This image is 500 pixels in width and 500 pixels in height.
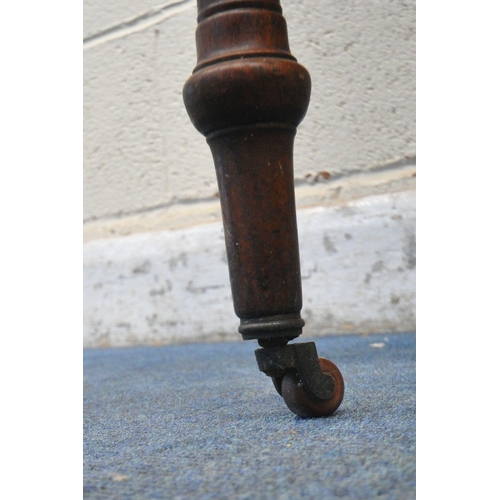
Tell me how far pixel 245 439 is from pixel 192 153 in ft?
2.77

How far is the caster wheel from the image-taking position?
0.39m

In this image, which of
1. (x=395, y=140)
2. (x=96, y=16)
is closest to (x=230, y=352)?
(x=395, y=140)

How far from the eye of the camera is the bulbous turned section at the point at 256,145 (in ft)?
1.23

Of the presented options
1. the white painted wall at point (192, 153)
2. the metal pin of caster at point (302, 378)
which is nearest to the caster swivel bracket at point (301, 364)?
the metal pin of caster at point (302, 378)

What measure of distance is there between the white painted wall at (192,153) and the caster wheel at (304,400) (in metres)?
0.53

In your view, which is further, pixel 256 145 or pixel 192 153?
pixel 192 153

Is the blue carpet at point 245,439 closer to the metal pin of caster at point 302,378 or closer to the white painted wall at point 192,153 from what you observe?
the metal pin of caster at point 302,378

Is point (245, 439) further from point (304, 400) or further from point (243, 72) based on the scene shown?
A: point (243, 72)

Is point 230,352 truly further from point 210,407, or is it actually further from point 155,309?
point 210,407

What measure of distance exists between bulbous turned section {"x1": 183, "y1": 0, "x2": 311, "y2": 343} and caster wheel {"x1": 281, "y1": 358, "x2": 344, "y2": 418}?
3 cm

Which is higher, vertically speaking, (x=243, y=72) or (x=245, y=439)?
(x=243, y=72)

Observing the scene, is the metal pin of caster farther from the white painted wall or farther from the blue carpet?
the white painted wall

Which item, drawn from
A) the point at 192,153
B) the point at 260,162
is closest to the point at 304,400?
the point at 260,162

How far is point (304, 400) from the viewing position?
39 centimetres
